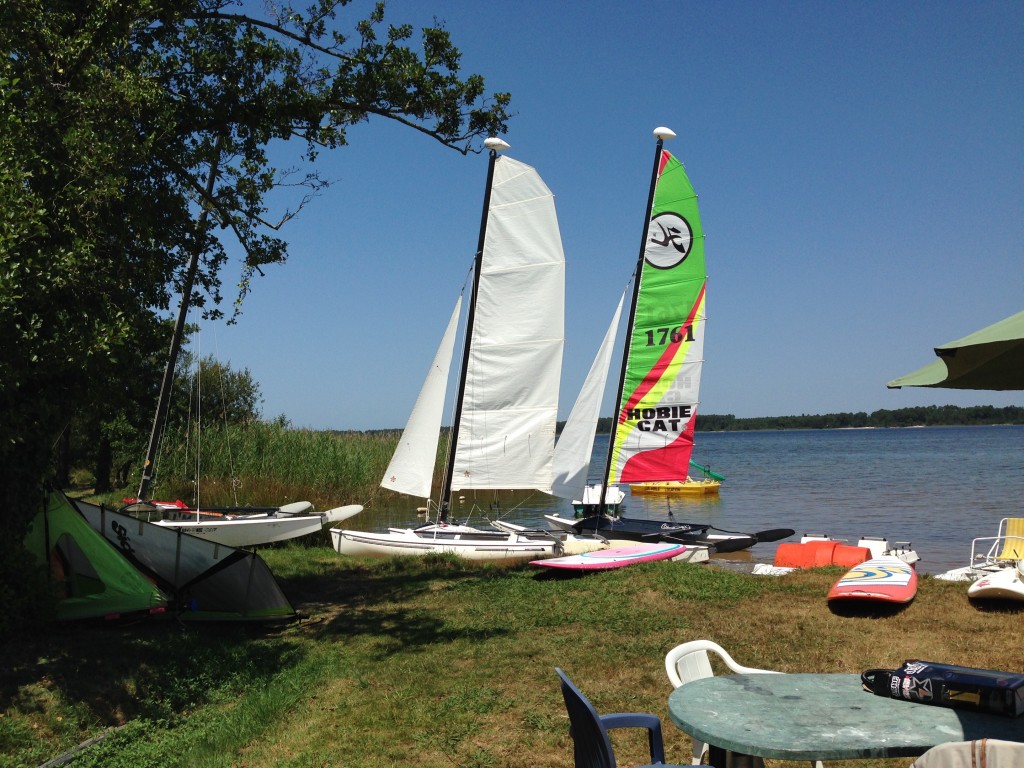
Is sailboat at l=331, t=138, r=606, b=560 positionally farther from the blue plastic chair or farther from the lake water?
the blue plastic chair

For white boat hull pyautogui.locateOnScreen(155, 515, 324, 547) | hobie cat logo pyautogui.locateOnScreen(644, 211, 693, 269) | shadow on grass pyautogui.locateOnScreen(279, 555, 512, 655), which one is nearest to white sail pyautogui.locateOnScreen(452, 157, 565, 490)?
hobie cat logo pyautogui.locateOnScreen(644, 211, 693, 269)

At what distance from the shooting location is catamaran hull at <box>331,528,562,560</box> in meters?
15.9

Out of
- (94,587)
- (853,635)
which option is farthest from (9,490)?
(853,635)

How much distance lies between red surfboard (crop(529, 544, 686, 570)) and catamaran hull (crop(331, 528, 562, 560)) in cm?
252

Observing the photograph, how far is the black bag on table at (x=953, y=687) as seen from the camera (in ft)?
11.1

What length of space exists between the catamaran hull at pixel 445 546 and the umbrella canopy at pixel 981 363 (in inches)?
458

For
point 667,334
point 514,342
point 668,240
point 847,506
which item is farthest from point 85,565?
point 847,506

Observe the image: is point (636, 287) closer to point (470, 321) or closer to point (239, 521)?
point (470, 321)

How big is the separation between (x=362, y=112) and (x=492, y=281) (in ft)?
22.9

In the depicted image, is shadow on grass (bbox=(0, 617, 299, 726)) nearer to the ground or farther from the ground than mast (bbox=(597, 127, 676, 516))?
nearer to the ground

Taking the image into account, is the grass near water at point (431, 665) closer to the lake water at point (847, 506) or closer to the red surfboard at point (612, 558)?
the red surfboard at point (612, 558)

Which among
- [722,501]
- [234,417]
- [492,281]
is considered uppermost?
[492,281]

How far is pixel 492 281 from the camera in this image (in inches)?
691

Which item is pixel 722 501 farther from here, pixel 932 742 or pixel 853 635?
pixel 932 742
